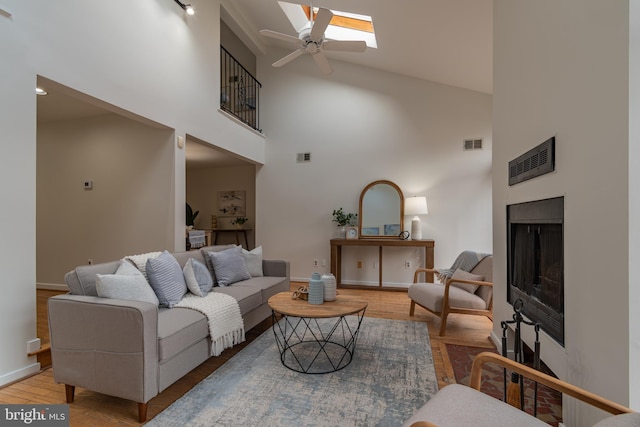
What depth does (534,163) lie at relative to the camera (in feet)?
6.29

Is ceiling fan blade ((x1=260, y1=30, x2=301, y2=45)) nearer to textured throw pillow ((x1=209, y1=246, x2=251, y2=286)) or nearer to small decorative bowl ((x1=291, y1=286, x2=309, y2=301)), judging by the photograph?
textured throw pillow ((x1=209, y1=246, x2=251, y2=286))

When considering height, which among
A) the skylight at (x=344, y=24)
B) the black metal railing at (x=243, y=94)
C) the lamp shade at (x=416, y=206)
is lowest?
the lamp shade at (x=416, y=206)

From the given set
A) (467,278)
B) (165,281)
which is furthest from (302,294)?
(467,278)

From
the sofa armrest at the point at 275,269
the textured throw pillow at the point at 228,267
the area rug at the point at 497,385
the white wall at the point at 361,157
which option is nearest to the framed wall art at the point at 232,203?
the white wall at the point at 361,157

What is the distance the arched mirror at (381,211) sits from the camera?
505 centimetres

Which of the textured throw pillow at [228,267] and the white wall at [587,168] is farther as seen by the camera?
the textured throw pillow at [228,267]

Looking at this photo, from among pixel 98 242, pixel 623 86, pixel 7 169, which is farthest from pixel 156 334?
pixel 98 242

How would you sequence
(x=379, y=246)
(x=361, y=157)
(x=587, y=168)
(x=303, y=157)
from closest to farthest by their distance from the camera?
(x=587, y=168) → (x=379, y=246) → (x=361, y=157) → (x=303, y=157)

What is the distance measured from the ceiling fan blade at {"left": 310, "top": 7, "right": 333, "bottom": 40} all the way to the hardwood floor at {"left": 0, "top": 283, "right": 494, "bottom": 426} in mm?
3081

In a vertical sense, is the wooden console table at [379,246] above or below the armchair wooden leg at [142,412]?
above

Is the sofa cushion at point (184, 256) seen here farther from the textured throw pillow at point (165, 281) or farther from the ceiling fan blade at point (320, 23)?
the ceiling fan blade at point (320, 23)

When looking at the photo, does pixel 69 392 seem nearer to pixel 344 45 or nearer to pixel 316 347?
pixel 316 347

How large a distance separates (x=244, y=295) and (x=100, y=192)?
2.93 metres

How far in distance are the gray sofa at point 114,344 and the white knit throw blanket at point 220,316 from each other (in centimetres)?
19
